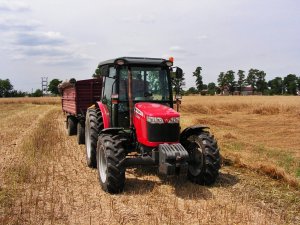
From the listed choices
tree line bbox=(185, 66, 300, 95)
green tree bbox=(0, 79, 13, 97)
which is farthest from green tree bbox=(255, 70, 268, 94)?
green tree bbox=(0, 79, 13, 97)

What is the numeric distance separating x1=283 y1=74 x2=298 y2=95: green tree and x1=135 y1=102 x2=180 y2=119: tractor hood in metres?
109

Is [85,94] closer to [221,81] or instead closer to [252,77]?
[221,81]

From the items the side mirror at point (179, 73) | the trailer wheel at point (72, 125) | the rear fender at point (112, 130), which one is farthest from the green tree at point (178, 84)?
the trailer wheel at point (72, 125)

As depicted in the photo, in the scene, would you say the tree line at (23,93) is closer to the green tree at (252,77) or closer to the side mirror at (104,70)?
the green tree at (252,77)

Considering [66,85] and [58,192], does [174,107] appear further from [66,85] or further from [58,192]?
[66,85]

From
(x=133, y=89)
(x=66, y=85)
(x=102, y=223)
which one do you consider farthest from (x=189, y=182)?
(x=66, y=85)

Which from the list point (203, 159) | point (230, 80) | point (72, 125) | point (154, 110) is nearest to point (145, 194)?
point (203, 159)

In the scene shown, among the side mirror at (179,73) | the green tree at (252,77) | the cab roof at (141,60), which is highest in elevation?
the green tree at (252,77)

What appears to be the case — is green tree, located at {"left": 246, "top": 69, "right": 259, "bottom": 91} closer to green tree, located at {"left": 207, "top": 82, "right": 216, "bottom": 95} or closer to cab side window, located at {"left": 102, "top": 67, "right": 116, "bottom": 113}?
green tree, located at {"left": 207, "top": 82, "right": 216, "bottom": 95}

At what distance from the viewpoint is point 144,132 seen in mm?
7020

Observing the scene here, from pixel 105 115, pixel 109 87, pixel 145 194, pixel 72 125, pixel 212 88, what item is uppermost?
pixel 212 88

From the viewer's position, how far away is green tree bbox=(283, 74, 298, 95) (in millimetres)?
109750

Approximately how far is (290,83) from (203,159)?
113037mm

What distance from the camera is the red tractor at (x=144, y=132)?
6.59 meters
